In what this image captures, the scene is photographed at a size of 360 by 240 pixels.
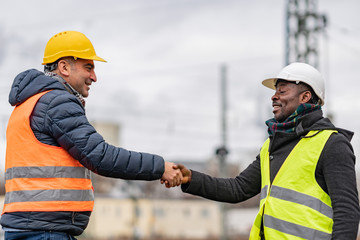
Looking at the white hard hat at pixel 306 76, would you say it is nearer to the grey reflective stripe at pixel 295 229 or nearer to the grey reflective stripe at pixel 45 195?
the grey reflective stripe at pixel 295 229

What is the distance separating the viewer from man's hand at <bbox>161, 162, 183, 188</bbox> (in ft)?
12.9

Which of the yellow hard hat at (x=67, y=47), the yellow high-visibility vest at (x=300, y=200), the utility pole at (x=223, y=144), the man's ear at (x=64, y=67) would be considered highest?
the yellow hard hat at (x=67, y=47)

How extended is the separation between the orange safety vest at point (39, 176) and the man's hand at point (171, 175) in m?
0.61

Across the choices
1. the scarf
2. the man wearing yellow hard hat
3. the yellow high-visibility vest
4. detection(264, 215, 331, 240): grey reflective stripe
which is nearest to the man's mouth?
the scarf

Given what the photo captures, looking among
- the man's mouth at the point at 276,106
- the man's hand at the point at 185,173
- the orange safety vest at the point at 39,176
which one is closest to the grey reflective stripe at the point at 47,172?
the orange safety vest at the point at 39,176

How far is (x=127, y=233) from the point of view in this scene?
56.7 meters

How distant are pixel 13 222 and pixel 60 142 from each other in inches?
22.1

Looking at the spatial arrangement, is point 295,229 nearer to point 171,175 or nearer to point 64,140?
point 171,175

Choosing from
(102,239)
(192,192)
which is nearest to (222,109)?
(192,192)

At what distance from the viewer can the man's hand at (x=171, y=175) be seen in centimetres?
394

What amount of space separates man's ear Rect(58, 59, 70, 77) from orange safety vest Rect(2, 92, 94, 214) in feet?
0.94

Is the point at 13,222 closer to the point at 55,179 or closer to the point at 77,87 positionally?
the point at 55,179

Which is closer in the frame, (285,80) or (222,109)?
(285,80)

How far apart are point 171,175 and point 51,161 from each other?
0.92m
